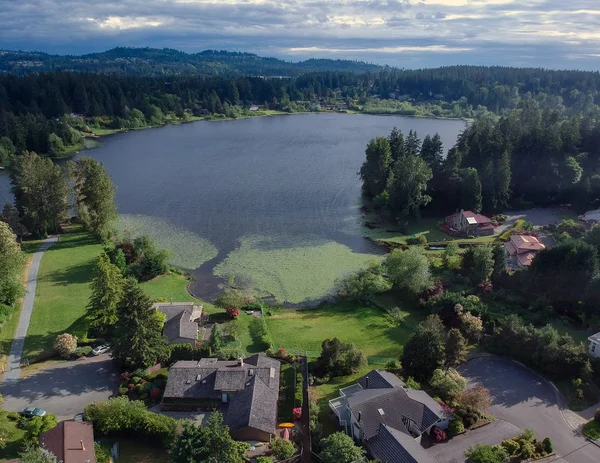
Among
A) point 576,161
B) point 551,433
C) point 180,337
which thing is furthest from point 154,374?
point 576,161

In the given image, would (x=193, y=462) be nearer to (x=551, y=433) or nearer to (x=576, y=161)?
(x=551, y=433)

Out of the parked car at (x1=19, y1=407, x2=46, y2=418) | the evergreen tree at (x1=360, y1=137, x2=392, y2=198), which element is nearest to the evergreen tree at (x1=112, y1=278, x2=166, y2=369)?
the parked car at (x1=19, y1=407, x2=46, y2=418)

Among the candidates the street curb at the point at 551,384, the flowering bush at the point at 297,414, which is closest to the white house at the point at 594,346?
the street curb at the point at 551,384

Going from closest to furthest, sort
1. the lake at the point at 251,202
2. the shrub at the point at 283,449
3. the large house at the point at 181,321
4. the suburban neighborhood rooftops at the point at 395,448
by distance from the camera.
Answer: the suburban neighborhood rooftops at the point at 395,448, the shrub at the point at 283,449, the large house at the point at 181,321, the lake at the point at 251,202

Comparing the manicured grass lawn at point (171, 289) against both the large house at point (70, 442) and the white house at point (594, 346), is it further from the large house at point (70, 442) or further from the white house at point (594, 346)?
the white house at point (594, 346)

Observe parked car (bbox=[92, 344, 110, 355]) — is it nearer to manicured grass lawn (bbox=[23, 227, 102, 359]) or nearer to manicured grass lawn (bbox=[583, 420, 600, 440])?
manicured grass lawn (bbox=[23, 227, 102, 359])

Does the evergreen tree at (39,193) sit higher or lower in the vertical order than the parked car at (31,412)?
higher
